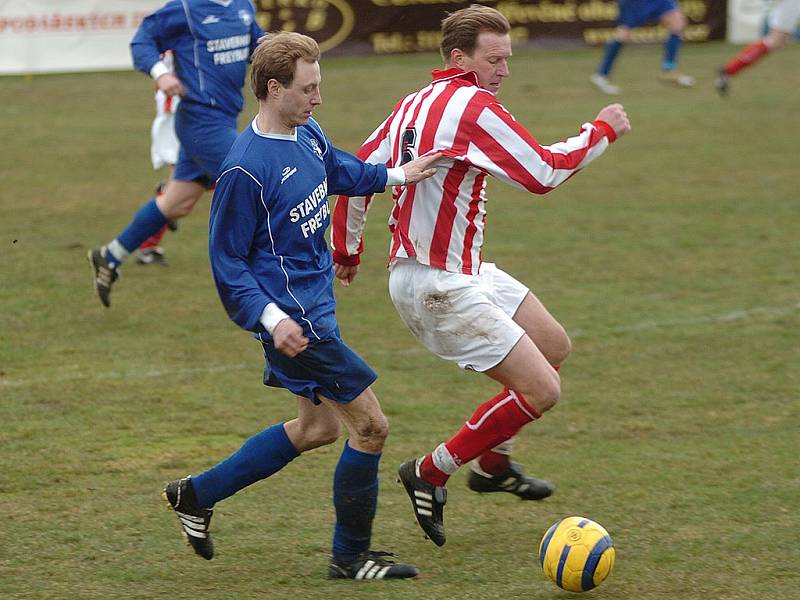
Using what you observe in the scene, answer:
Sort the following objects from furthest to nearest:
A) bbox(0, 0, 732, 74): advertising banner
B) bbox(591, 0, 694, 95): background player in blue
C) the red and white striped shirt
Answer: bbox(0, 0, 732, 74): advertising banner, bbox(591, 0, 694, 95): background player in blue, the red and white striped shirt

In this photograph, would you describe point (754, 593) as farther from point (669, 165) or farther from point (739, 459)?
point (669, 165)

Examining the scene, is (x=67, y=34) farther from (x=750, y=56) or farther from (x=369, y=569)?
(x=369, y=569)

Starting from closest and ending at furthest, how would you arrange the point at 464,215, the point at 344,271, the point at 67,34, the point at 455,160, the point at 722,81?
the point at 455,160 < the point at 464,215 < the point at 344,271 < the point at 722,81 < the point at 67,34

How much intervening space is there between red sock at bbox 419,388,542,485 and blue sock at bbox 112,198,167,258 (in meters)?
3.80

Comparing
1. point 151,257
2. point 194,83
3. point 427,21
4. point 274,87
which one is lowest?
point 427,21

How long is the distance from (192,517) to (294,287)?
918 mm

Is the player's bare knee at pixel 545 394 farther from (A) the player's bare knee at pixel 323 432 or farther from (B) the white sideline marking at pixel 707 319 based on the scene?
(B) the white sideline marking at pixel 707 319

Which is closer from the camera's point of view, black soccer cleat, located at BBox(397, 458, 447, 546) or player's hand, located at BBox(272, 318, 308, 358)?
player's hand, located at BBox(272, 318, 308, 358)

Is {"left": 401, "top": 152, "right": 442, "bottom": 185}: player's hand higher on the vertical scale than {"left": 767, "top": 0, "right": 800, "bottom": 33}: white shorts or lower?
higher

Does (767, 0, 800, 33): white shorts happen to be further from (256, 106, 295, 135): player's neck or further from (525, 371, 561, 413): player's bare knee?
(256, 106, 295, 135): player's neck

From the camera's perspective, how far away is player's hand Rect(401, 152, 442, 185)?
15.5 feet

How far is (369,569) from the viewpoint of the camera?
180 inches

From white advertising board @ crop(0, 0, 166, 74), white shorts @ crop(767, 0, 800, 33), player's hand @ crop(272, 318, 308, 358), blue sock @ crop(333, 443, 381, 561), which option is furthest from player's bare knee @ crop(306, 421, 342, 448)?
white advertising board @ crop(0, 0, 166, 74)

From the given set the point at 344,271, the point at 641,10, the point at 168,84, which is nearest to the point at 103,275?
the point at 168,84
